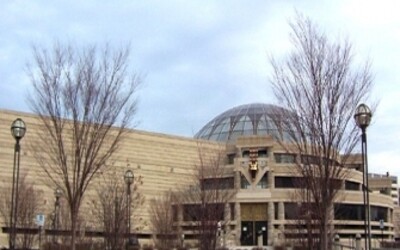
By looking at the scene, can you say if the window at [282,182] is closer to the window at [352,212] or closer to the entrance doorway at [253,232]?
the entrance doorway at [253,232]

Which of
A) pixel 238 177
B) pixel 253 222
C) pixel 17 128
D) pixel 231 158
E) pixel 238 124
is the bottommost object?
pixel 253 222

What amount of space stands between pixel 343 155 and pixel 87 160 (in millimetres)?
10115

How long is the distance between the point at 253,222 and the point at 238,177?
271 inches

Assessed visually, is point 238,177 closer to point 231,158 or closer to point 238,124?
point 231,158

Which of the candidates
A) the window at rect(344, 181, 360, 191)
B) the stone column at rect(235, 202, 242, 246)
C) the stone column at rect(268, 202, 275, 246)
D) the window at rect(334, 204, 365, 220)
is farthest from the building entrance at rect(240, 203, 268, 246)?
the window at rect(344, 181, 360, 191)

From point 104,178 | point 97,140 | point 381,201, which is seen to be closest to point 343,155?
point 97,140

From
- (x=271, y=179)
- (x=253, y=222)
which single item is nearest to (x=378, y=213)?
(x=271, y=179)

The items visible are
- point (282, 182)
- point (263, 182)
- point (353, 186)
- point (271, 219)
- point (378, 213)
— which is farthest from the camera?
point (378, 213)

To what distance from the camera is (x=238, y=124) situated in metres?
121

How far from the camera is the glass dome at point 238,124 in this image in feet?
381

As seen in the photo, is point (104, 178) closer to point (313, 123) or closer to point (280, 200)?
point (280, 200)

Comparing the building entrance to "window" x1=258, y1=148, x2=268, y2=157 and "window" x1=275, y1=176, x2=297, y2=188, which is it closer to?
"window" x1=275, y1=176, x2=297, y2=188

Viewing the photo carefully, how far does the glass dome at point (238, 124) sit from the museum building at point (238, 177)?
8.12 feet

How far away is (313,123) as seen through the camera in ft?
73.4
